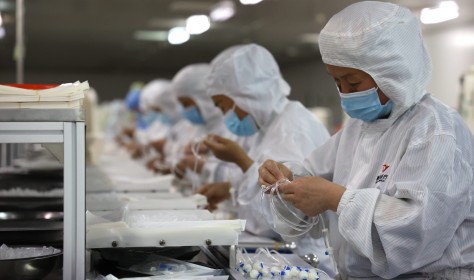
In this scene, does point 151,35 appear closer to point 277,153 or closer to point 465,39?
point 465,39

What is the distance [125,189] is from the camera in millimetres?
2836

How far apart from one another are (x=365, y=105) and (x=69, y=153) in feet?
2.58

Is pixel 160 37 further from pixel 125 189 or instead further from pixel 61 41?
pixel 125 189

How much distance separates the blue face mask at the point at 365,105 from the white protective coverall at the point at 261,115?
2.39 feet

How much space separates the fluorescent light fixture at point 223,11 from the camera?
565 centimetres

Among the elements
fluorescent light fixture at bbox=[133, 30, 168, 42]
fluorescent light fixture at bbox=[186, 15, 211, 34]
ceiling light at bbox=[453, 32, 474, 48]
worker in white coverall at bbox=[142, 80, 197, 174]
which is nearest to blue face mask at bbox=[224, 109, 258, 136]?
worker in white coverall at bbox=[142, 80, 197, 174]

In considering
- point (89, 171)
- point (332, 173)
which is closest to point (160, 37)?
point (89, 171)

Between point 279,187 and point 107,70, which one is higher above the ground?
point 107,70

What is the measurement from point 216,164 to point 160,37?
18.5 ft

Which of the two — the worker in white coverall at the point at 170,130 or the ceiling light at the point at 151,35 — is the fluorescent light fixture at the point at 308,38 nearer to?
the ceiling light at the point at 151,35

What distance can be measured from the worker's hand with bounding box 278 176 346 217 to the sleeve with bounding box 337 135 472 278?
0.09ft

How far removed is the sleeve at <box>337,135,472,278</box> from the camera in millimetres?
1430

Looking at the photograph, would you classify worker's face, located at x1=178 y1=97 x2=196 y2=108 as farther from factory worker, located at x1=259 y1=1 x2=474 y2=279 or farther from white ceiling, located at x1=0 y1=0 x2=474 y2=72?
factory worker, located at x1=259 y1=1 x2=474 y2=279

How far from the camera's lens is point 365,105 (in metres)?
1.63
